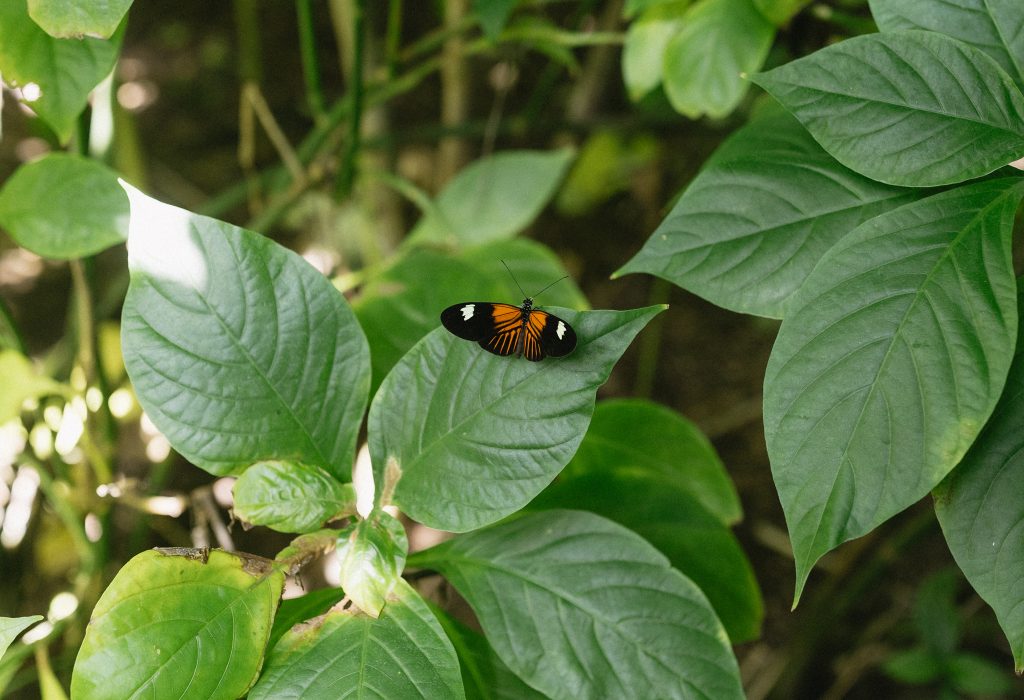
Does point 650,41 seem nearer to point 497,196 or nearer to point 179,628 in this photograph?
point 497,196

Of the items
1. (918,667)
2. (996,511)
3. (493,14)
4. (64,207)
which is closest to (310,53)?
(493,14)

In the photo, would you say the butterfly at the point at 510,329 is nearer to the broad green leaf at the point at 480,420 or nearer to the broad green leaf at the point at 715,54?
the broad green leaf at the point at 480,420

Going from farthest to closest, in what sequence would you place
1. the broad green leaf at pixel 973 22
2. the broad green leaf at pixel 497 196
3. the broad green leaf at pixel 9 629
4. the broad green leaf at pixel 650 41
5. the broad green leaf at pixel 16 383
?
the broad green leaf at pixel 497 196, the broad green leaf at pixel 650 41, the broad green leaf at pixel 16 383, the broad green leaf at pixel 973 22, the broad green leaf at pixel 9 629

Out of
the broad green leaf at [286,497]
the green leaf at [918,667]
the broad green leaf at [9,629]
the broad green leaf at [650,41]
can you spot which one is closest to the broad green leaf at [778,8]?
the broad green leaf at [650,41]

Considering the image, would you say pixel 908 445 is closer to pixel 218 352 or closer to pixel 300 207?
pixel 218 352

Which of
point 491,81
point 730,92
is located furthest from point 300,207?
point 730,92
